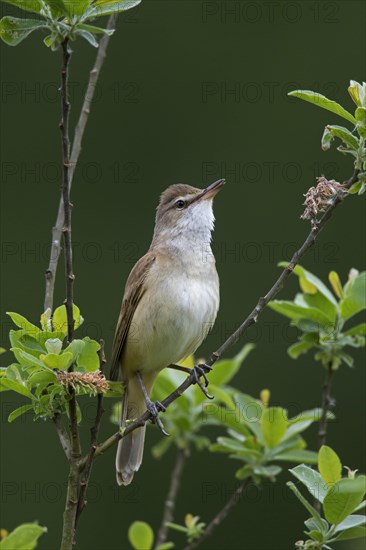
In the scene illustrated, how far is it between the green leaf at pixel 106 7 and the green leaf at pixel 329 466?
143 cm

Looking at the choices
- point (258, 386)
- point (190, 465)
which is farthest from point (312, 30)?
point (190, 465)

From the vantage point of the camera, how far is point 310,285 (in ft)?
11.6

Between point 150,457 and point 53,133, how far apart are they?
11.4 feet

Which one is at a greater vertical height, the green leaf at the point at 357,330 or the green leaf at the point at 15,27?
the green leaf at the point at 15,27

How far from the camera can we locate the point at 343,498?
2.59 metres

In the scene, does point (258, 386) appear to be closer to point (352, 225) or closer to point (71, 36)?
point (352, 225)

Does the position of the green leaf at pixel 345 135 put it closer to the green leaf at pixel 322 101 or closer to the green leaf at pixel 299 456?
the green leaf at pixel 322 101

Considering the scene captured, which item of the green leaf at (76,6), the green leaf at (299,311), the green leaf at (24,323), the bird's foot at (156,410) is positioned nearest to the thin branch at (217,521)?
the bird's foot at (156,410)

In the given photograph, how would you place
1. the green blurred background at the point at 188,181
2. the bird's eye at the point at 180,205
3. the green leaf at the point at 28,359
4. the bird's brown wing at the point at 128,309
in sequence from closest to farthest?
the green leaf at the point at 28,359
the bird's brown wing at the point at 128,309
the bird's eye at the point at 180,205
the green blurred background at the point at 188,181

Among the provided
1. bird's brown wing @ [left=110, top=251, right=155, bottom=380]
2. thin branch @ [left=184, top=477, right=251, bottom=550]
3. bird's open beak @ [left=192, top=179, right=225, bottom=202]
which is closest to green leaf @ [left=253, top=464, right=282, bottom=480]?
thin branch @ [left=184, top=477, right=251, bottom=550]

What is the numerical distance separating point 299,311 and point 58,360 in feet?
3.64

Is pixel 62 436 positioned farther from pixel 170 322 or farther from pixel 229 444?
pixel 170 322

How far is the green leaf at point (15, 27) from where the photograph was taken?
273 cm

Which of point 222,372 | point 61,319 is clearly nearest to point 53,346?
point 61,319
